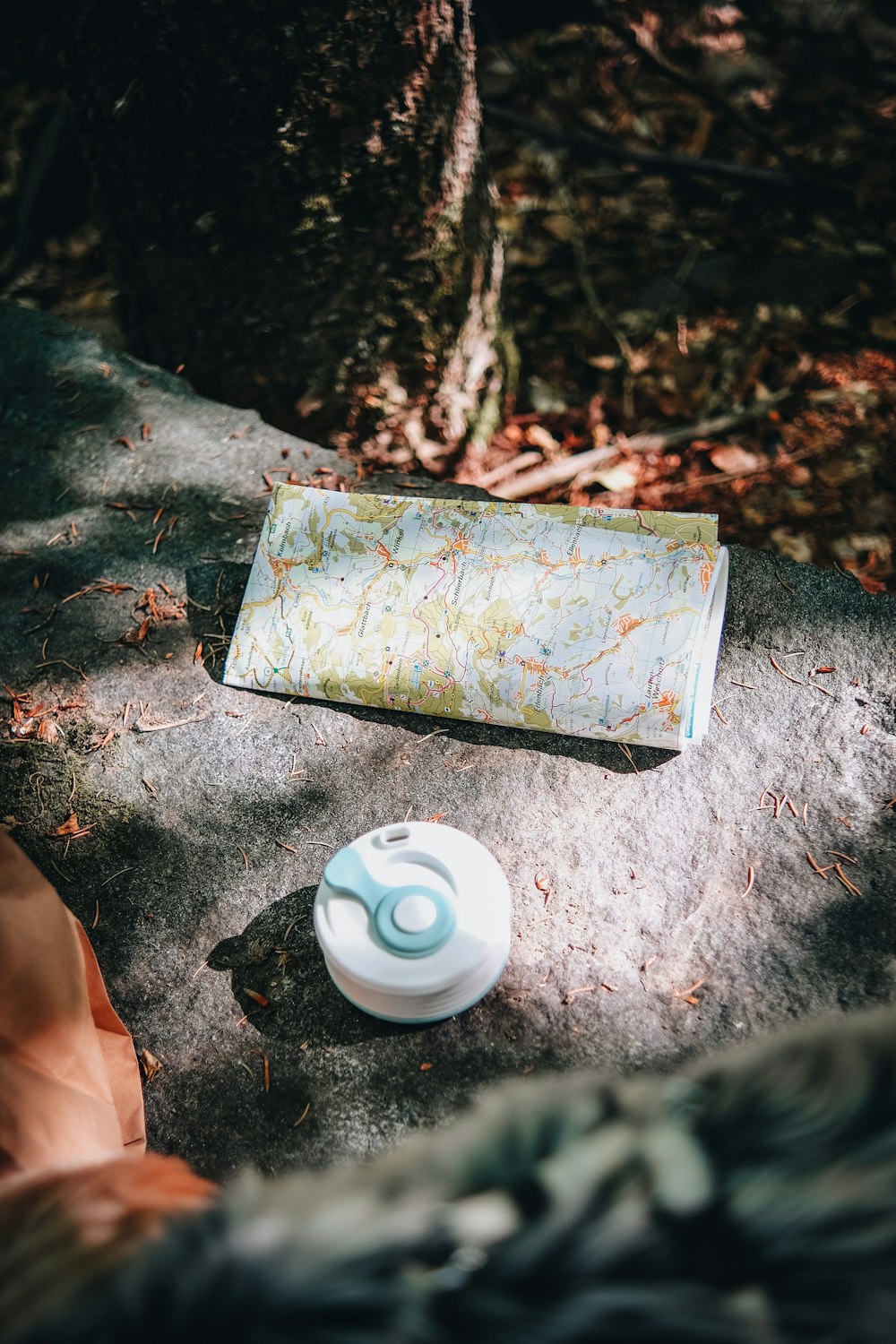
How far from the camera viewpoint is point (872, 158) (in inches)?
140

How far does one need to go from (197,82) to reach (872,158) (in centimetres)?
288

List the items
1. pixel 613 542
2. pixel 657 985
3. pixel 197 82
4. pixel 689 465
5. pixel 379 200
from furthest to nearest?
pixel 689 465 < pixel 379 200 < pixel 197 82 < pixel 613 542 < pixel 657 985

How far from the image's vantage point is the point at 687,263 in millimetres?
3559

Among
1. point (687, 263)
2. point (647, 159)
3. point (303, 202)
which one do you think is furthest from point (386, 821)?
point (647, 159)

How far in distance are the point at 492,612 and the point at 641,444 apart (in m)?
1.55

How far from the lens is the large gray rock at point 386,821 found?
1532mm

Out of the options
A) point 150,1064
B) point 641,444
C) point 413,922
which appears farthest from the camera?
point 641,444

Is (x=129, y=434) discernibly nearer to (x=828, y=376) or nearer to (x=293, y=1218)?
(x=293, y=1218)

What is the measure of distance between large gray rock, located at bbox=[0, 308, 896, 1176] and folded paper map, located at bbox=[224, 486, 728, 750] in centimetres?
8

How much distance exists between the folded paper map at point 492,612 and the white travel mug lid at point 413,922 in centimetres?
41

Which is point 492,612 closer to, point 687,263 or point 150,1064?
point 150,1064

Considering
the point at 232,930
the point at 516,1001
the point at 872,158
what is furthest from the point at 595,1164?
the point at 872,158

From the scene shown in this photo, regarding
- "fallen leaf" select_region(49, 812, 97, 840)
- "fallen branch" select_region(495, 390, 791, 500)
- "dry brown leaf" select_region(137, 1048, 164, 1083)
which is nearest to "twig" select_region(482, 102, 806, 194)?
"fallen branch" select_region(495, 390, 791, 500)

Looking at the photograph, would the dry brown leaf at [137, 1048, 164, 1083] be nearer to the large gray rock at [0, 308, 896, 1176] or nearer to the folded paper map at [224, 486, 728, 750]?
the large gray rock at [0, 308, 896, 1176]
